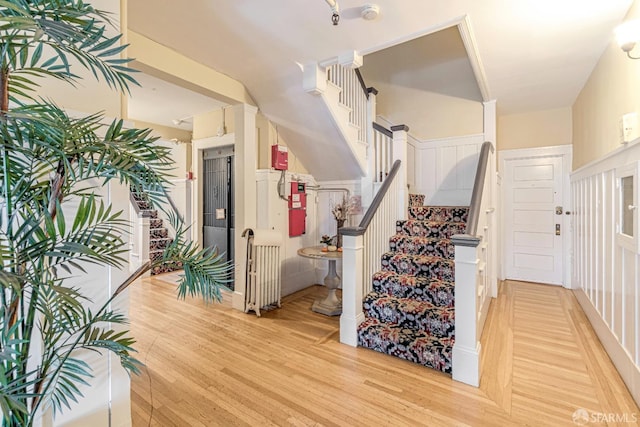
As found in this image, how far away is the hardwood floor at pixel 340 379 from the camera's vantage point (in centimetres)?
182

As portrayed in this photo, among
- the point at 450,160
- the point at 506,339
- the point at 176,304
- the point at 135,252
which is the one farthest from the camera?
the point at 135,252

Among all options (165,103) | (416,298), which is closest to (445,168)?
(416,298)

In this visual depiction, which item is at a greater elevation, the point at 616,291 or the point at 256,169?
the point at 256,169

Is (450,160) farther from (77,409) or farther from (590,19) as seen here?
(77,409)

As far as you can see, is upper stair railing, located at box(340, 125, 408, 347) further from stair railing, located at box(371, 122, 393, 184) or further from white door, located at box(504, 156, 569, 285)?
white door, located at box(504, 156, 569, 285)

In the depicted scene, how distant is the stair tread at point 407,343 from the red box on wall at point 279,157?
6.84ft

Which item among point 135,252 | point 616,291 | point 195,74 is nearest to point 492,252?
point 616,291

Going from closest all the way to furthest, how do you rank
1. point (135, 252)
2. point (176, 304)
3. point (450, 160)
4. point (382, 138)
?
point (176, 304) → point (382, 138) → point (450, 160) → point (135, 252)

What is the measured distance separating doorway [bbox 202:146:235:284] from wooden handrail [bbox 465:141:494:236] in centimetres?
309

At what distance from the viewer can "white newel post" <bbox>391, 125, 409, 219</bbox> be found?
3586mm

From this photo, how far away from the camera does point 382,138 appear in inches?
159

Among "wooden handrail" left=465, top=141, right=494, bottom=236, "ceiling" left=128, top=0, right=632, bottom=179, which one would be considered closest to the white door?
"ceiling" left=128, top=0, right=632, bottom=179

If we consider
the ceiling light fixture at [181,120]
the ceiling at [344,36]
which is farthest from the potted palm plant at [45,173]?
the ceiling light fixture at [181,120]

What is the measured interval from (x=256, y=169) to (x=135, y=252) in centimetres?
290
